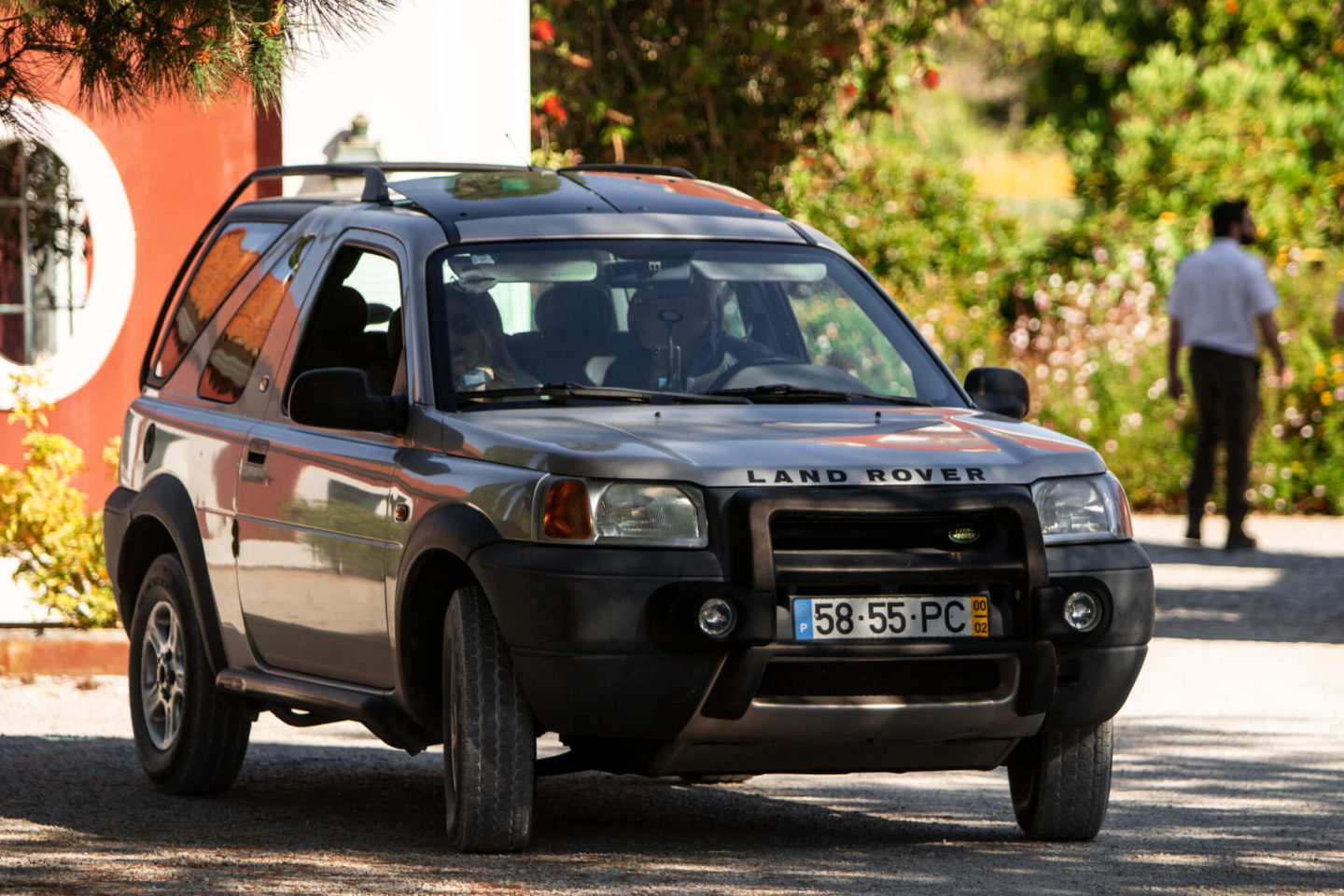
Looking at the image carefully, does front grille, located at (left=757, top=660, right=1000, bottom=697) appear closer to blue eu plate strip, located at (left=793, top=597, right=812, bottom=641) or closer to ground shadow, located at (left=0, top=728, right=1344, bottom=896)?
blue eu plate strip, located at (left=793, top=597, right=812, bottom=641)

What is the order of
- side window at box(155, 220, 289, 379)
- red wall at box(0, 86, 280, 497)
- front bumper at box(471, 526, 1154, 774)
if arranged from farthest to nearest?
red wall at box(0, 86, 280, 497) → side window at box(155, 220, 289, 379) → front bumper at box(471, 526, 1154, 774)

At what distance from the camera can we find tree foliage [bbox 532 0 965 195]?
16.4 meters

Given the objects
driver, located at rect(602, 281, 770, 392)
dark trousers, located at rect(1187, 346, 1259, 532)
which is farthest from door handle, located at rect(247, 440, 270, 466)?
dark trousers, located at rect(1187, 346, 1259, 532)

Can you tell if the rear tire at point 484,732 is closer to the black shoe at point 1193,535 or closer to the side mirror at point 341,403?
the side mirror at point 341,403

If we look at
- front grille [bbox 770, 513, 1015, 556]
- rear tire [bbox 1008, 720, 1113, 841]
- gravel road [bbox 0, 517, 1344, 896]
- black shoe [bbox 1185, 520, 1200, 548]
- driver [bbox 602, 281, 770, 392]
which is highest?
driver [bbox 602, 281, 770, 392]

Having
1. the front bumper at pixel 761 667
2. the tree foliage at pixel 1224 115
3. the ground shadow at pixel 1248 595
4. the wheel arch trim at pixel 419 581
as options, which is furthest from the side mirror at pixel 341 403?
the tree foliage at pixel 1224 115

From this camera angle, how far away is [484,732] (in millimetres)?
5918

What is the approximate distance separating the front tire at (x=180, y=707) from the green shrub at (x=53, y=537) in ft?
10.0

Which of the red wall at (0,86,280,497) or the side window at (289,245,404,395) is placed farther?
the red wall at (0,86,280,497)

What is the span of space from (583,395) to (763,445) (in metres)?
0.78

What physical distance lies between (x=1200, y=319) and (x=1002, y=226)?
22.9ft

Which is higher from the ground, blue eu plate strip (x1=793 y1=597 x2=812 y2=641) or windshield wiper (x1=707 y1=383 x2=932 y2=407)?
windshield wiper (x1=707 y1=383 x2=932 y2=407)

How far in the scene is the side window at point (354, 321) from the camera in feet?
22.9

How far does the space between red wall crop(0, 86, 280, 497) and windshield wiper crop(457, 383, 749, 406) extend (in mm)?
6836
